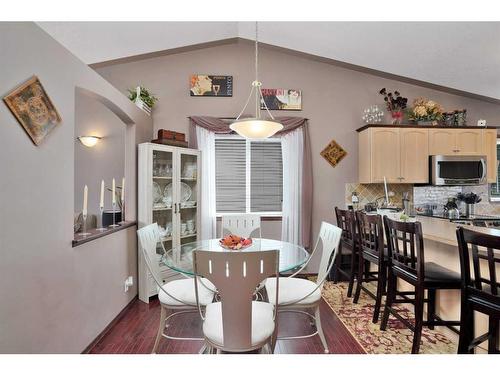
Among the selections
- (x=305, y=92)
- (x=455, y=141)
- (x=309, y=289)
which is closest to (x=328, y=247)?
(x=309, y=289)

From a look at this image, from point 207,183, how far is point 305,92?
1929 mm

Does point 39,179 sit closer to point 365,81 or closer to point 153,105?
point 153,105

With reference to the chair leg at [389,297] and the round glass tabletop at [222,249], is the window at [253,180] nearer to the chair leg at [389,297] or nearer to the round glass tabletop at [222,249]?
the round glass tabletop at [222,249]

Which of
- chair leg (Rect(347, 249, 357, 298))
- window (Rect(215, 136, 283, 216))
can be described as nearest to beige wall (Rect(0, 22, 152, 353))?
window (Rect(215, 136, 283, 216))

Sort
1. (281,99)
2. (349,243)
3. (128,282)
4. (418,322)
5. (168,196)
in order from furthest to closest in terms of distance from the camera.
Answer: (281,99), (168,196), (349,243), (128,282), (418,322)

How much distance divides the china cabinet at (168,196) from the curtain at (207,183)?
16cm

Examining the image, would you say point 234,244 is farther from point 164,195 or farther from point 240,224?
point 164,195

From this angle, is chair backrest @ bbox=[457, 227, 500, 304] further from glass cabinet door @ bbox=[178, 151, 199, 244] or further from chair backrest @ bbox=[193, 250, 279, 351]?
glass cabinet door @ bbox=[178, 151, 199, 244]

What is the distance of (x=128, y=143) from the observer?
319 centimetres

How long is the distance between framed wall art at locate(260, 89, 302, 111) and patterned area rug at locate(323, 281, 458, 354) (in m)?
2.61

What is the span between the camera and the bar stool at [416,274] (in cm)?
197

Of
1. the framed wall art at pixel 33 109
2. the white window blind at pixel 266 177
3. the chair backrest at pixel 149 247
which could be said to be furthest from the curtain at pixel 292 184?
the framed wall art at pixel 33 109

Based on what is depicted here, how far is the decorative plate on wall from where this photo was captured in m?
4.15

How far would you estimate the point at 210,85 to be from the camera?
4.02 metres
